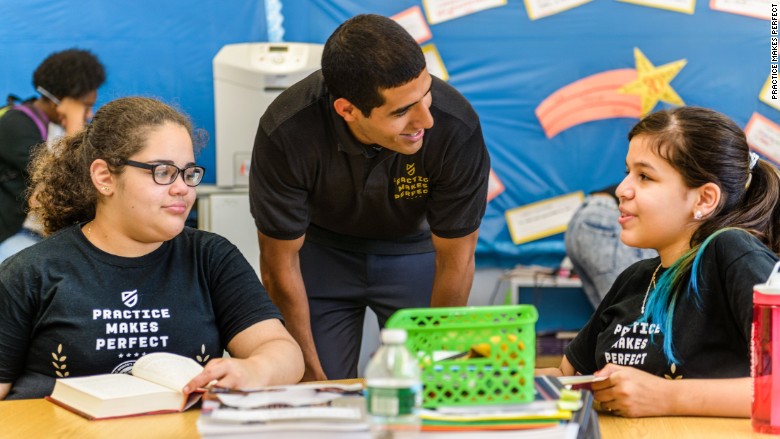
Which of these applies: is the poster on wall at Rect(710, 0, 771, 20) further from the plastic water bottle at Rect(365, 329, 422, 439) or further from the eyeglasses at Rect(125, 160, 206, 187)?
the plastic water bottle at Rect(365, 329, 422, 439)

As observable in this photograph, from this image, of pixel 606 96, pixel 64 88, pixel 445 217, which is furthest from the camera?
pixel 606 96

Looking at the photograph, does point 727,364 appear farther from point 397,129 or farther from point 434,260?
point 434,260

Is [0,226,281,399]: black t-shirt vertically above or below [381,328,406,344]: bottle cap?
A: below

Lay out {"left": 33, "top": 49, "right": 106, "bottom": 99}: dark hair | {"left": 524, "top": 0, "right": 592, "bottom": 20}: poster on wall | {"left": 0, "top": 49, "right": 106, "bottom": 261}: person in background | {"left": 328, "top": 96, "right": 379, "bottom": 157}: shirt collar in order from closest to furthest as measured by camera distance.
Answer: {"left": 328, "top": 96, "right": 379, "bottom": 157}: shirt collar, {"left": 0, "top": 49, "right": 106, "bottom": 261}: person in background, {"left": 33, "top": 49, "right": 106, "bottom": 99}: dark hair, {"left": 524, "top": 0, "right": 592, "bottom": 20}: poster on wall

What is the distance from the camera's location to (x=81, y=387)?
1461 millimetres

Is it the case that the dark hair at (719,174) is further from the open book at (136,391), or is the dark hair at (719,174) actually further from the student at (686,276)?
the open book at (136,391)

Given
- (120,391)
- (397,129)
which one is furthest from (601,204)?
(120,391)

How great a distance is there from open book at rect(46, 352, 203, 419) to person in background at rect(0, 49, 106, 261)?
2.26 m

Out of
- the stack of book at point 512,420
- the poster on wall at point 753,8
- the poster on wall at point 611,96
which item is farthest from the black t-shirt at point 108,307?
the poster on wall at point 753,8

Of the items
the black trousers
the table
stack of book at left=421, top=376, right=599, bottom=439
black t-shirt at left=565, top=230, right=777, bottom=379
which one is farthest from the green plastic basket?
the black trousers

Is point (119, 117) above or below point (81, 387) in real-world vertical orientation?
above

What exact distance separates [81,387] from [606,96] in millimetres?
3500

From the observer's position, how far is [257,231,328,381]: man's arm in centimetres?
248

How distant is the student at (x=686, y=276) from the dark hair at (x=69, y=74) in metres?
3.05
